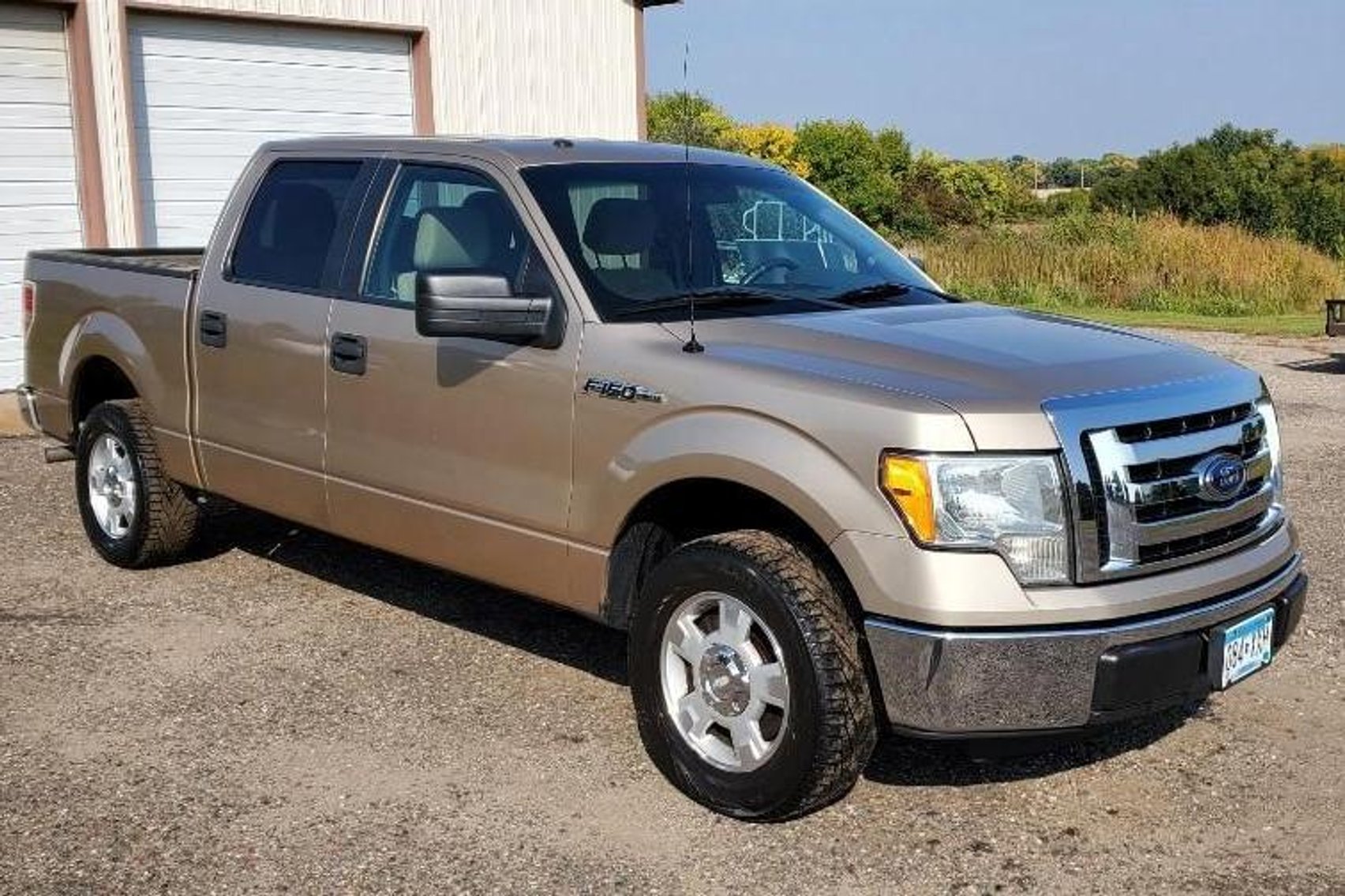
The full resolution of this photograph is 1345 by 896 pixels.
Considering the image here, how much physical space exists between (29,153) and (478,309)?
8.24 metres

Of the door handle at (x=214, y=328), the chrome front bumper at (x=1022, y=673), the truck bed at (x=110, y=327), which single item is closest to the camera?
the chrome front bumper at (x=1022, y=673)

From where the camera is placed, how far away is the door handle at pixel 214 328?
19.4 ft

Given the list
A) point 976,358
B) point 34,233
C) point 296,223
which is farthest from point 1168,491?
point 34,233

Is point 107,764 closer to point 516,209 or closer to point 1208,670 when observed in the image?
point 516,209

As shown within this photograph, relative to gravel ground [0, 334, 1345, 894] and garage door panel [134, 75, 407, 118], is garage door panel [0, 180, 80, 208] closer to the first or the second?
garage door panel [134, 75, 407, 118]

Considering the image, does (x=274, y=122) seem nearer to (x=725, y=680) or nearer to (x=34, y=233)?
(x=34, y=233)

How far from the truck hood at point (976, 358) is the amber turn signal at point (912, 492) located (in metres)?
0.17

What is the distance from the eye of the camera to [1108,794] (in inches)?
171

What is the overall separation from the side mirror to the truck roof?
698 millimetres

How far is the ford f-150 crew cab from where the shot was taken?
372 centimetres

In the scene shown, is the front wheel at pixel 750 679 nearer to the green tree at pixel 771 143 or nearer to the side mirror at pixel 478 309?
the side mirror at pixel 478 309

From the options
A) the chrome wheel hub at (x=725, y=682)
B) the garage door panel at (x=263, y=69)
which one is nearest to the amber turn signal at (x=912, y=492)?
the chrome wheel hub at (x=725, y=682)

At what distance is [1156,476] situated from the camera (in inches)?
153

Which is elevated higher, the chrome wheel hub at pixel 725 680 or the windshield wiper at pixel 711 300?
the windshield wiper at pixel 711 300
